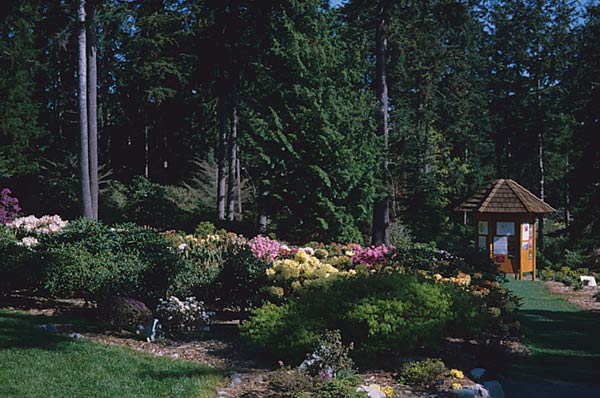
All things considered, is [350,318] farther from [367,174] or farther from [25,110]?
[25,110]

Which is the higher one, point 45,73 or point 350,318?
point 45,73

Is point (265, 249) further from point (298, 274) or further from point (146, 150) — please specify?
point (146, 150)

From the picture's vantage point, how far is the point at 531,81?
25.8m

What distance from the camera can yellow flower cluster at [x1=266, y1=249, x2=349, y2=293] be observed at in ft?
27.1

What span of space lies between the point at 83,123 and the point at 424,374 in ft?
39.3

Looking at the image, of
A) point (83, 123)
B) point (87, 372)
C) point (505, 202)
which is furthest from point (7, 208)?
point (505, 202)

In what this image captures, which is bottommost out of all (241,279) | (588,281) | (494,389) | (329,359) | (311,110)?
(588,281)

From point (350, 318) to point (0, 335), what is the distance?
434cm

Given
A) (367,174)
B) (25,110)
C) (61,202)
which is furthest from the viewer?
(25,110)

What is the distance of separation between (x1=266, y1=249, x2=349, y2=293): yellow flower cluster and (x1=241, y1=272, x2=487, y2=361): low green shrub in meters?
1.02

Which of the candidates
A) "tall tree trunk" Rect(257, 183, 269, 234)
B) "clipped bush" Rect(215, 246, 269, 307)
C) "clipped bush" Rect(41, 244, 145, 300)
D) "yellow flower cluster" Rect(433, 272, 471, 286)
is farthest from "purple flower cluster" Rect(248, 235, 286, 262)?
"tall tree trunk" Rect(257, 183, 269, 234)

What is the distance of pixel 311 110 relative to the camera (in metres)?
15.6

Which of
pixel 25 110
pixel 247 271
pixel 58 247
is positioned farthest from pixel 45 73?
pixel 247 271

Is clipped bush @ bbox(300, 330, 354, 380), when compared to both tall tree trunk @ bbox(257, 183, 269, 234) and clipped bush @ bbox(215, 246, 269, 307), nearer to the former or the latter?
clipped bush @ bbox(215, 246, 269, 307)
